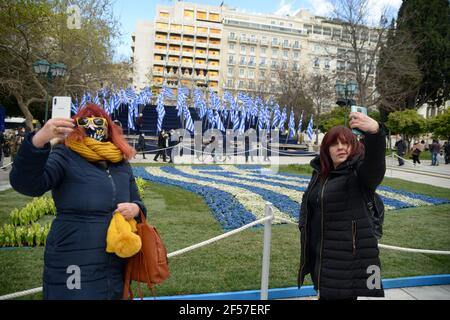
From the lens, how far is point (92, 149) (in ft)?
7.67

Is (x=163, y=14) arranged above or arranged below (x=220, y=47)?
above

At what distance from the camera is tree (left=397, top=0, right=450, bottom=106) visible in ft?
125

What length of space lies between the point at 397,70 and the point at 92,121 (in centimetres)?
3758

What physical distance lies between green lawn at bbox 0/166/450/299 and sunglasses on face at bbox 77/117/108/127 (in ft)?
8.41

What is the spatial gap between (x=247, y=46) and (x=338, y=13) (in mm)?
57471

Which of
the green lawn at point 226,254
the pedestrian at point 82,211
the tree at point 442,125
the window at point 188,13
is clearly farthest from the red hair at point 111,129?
the window at point 188,13

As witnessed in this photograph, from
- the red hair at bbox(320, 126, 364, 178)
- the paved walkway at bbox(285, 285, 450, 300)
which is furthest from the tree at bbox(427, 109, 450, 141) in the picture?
the red hair at bbox(320, 126, 364, 178)

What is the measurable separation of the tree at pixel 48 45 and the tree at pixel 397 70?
81.3ft

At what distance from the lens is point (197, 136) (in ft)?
84.4

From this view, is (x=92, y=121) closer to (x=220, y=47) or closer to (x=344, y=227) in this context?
(x=344, y=227)

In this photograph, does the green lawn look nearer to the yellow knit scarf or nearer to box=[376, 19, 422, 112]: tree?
the yellow knit scarf

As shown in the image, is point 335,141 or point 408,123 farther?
point 408,123

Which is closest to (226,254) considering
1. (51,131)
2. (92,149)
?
(92,149)

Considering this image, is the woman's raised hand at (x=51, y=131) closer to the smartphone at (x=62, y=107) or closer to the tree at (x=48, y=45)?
the smartphone at (x=62, y=107)
